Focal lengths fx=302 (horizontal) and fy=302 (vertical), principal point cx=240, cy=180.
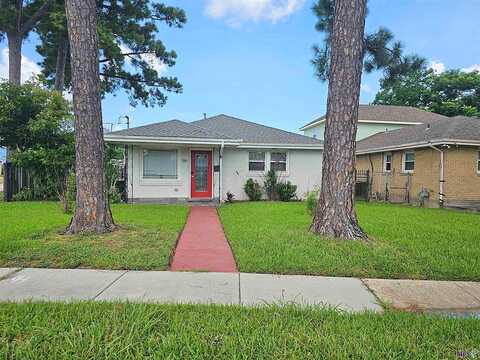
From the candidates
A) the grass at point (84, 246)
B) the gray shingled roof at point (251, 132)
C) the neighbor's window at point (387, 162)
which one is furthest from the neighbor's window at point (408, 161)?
the grass at point (84, 246)

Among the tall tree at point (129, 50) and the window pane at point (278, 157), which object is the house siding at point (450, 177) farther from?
the tall tree at point (129, 50)

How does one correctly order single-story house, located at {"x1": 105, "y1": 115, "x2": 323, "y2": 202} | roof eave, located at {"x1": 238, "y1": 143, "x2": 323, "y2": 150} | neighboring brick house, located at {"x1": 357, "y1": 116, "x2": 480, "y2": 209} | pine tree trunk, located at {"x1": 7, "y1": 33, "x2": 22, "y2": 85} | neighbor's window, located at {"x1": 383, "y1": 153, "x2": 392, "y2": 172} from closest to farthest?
1. single-story house, located at {"x1": 105, "y1": 115, "x2": 323, "y2": 202}
2. neighboring brick house, located at {"x1": 357, "y1": 116, "x2": 480, "y2": 209}
3. roof eave, located at {"x1": 238, "y1": 143, "x2": 323, "y2": 150}
4. pine tree trunk, located at {"x1": 7, "y1": 33, "x2": 22, "y2": 85}
5. neighbor's window, located at {"x1": 383, "y1": 153, "x2": 392, "y2": 172}

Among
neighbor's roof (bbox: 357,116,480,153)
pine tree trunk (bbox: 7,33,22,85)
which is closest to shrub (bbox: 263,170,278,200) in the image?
neighbor's roof (bbox: 357,116,480,153)

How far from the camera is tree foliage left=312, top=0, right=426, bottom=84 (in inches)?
353

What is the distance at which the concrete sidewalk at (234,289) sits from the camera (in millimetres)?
3305

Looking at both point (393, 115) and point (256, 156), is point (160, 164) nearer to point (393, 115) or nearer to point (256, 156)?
point (256, 156)

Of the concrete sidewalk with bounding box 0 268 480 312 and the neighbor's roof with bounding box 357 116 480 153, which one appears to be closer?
the concrete sidewalk with bounding box 0 268 480 312

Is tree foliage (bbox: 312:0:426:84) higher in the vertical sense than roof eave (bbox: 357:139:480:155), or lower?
higher

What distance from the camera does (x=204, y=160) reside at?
1359 centimetres

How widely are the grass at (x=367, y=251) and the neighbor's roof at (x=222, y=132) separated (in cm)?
599

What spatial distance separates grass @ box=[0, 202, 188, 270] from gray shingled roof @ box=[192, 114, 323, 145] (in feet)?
26.3

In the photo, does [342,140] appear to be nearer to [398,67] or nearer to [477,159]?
[398,67]

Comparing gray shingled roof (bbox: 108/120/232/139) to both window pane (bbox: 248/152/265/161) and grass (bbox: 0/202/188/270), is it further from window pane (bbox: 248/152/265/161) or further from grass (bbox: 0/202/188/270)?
grass (bbox: 0/202/188/270)

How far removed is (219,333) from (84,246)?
365cm
